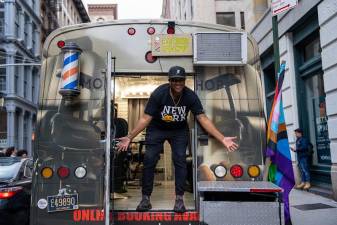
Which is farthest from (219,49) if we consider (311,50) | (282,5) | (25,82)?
(25,82)

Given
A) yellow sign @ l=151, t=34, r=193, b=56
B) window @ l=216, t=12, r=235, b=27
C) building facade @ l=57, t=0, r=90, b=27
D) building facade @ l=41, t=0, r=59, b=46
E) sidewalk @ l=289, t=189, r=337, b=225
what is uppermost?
building facade @ l=57, t=0, r=90, b=27

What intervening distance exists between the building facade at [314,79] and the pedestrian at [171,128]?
645cm

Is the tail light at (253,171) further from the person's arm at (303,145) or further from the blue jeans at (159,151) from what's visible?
the person's arm at (303,145)

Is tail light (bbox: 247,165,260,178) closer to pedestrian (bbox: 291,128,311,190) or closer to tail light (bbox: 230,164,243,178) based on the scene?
tail light (bbox: 230,164,243,178)

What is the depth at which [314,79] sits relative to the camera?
12.7m

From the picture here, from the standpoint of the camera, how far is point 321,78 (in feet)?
39.9

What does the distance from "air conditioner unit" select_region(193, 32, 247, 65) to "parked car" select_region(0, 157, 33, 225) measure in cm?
421

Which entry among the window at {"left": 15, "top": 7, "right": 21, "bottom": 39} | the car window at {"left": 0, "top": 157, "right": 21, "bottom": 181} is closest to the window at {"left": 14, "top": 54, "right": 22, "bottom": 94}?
the window at {"left": 15, "top": 7, "right": 21, "bottom": 39}

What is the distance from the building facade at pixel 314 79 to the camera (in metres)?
10.8

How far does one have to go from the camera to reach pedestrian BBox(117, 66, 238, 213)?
5098mm

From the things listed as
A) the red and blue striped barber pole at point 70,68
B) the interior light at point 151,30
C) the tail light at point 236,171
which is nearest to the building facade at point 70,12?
the interior light at point 151,30

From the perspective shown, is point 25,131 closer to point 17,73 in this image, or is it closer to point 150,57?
point 17,73

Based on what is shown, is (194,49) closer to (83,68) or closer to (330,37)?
(83,68)

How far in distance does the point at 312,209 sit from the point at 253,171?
16.4ft
